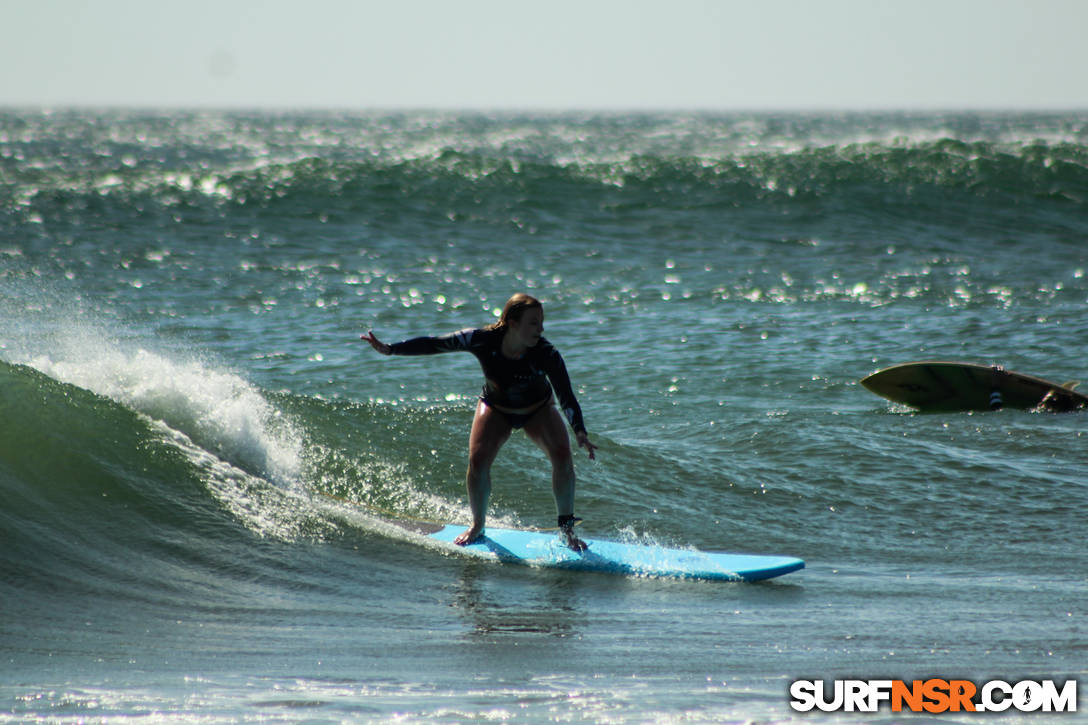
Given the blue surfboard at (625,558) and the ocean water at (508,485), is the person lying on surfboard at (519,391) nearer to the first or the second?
the blue surfboard at (625,558)

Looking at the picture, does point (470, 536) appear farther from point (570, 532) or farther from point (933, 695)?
point (933, 695)

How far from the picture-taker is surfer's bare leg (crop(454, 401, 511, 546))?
6.79 meters

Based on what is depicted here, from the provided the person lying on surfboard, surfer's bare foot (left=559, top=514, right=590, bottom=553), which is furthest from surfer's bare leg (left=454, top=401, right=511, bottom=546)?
surfer's bare foot (left=559, top=514, right=590, bottom=553)

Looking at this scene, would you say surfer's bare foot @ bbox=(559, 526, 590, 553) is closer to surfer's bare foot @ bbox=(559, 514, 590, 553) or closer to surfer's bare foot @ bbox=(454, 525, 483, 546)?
surfer's bare foot @ bbox=(559, 514, 590, 553)

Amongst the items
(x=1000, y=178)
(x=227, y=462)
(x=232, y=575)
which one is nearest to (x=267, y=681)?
(x=232, y=575)

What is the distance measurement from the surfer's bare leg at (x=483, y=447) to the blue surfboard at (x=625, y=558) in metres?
0.29

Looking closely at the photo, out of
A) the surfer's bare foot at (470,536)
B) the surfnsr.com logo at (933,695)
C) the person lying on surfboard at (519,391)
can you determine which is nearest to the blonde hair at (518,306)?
the person lying on surfboard at (519,391)

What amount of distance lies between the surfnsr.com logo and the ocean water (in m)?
0.10

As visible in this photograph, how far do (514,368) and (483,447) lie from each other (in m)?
0.59

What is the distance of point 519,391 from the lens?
6613mm

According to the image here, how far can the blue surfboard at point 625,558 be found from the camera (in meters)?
6.41

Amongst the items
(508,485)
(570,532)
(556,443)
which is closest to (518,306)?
(556,443)

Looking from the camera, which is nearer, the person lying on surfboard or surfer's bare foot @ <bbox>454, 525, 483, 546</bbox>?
the person lying on surfboard

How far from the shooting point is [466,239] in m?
25.2
